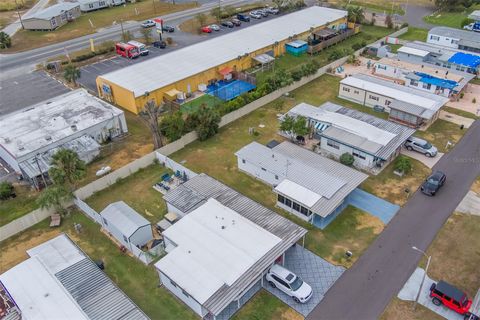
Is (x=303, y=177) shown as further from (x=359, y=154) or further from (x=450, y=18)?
(x=450, y=18)

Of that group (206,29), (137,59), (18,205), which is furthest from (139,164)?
(206,29)

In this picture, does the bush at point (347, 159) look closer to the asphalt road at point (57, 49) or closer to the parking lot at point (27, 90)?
the parking lot at point (27, 90)

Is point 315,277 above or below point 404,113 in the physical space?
below

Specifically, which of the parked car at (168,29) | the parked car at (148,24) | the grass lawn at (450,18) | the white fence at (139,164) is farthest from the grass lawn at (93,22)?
the grass lawn at (450,18)

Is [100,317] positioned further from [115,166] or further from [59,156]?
[115,166]

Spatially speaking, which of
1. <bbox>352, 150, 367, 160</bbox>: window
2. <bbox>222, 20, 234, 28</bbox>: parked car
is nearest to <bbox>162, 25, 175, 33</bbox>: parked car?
<bbox>222, 20, 234, 28</bbox>: parked car

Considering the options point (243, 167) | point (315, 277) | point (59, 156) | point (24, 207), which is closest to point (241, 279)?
point (315, 277)
